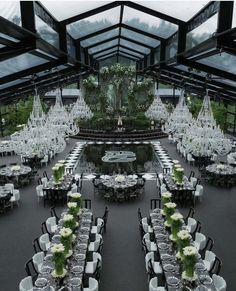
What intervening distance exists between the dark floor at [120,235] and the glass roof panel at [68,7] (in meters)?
6.51

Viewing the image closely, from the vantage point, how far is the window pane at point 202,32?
6.55 metres

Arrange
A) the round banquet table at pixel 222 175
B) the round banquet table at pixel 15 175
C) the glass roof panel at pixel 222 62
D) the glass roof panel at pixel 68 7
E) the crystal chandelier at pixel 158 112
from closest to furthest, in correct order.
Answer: the glass roof panel at pixel 68 7 < the glass roof panel at pixel 222 62 < the round banquet table at pixel 222 175 < the round banquet table at pixel 15 175 < the crystal chandelier at pixel 158 112

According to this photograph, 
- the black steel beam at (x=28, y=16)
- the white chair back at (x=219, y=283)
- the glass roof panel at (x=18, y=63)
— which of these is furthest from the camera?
the glass roof panel at (x=18, y=63)

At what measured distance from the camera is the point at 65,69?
1369 centimetres

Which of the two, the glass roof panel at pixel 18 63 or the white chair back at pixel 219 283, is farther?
the glass roof panel at pixel 18 63

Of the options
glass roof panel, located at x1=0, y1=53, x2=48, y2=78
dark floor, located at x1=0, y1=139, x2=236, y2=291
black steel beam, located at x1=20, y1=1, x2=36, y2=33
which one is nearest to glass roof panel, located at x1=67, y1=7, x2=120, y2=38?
glass roof panel, located at x1=0, y1=53, x2=48, y2=78

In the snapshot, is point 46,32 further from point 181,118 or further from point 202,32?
point 181,118

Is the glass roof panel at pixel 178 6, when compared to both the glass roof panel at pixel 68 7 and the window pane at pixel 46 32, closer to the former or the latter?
the glass roof panel at pixel 68 7

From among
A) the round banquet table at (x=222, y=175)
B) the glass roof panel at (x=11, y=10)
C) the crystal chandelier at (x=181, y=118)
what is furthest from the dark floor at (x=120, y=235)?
the glass roof panel at (x=11, y=10)

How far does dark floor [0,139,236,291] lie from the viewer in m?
8.11

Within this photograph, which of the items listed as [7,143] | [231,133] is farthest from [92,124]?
[231,133]

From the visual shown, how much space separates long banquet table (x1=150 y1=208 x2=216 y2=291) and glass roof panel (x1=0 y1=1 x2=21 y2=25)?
573 cm

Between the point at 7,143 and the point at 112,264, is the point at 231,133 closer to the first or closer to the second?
the point at 7,143

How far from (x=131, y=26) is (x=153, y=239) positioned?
860cm
